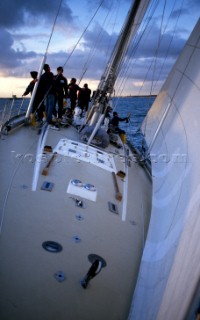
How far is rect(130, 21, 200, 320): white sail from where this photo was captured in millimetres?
1440

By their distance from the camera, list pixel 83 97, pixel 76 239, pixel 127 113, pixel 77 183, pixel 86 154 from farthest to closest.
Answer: pixel 127 113 → pixel 83 97 → pixel 86 154 → pixel 77 183 → pixel 76 239

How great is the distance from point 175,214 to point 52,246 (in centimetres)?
138

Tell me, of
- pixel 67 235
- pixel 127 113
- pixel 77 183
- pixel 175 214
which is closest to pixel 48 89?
pixel 77 183

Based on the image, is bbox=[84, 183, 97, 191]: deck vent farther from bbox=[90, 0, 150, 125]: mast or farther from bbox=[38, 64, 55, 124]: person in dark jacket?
bbox=[38, 64, 55, 124]: person in dark jacket

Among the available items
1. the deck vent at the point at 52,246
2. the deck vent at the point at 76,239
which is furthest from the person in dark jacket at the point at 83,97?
the deck vent at the point at 52,246

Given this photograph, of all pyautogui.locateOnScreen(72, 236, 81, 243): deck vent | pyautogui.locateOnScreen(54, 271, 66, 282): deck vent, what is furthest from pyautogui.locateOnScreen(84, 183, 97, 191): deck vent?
pyautogui.locateOnScreen(54, 271, 66, 282): deck vent

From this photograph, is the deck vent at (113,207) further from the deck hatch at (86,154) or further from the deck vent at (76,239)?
the deck hatch at (86,154)

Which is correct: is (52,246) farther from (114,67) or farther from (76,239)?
(114,67)

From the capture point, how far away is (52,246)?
2854 mm

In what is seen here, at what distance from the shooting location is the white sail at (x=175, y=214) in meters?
1.44

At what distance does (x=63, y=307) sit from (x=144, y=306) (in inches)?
29.5

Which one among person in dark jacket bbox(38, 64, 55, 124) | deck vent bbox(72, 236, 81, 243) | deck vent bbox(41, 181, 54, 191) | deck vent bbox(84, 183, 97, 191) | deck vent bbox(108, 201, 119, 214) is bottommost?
deck vent bbox(72, 236, 81, 243)

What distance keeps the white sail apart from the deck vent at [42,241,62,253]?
901 millimetres

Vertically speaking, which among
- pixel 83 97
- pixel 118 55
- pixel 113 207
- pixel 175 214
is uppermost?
pixel 118 55
